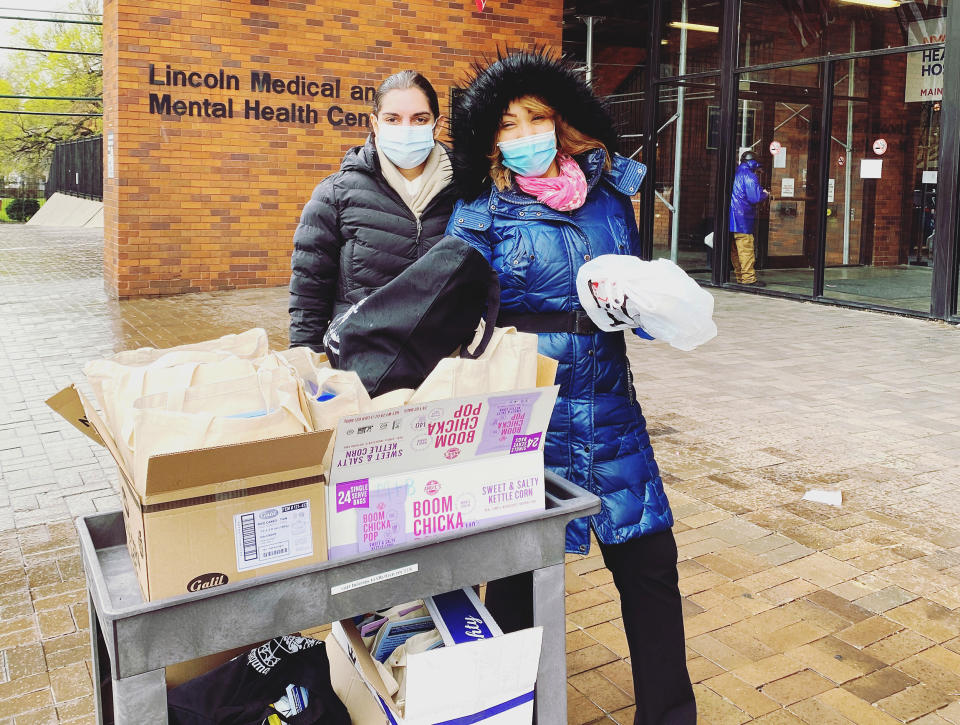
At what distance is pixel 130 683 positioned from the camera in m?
1.59

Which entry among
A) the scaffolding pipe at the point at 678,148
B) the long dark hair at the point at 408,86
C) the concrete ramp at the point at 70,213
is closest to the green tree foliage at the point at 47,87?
the concrete ramp at the point at 70,213

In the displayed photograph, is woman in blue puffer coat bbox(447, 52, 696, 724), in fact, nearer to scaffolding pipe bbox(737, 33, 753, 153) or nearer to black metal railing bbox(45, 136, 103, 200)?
scaffolding pipe bbox(737, 33, 753, 153)

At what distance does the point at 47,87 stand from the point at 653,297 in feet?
134

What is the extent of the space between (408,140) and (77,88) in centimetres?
3856

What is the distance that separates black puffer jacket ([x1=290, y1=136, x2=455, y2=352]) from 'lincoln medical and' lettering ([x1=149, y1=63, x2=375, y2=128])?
8.30m

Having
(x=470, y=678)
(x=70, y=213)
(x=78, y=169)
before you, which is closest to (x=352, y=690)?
(x=470, y=678)

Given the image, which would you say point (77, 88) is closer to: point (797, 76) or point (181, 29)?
point (181, 29)

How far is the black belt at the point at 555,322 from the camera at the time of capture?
8.30ft

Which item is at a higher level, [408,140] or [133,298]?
[408,140]

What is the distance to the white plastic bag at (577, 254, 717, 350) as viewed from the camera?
2.18 meters

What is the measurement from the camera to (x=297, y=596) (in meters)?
1.72

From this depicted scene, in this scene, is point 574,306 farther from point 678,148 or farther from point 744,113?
point 678,148

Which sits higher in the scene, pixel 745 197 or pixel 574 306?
pixel 745 197

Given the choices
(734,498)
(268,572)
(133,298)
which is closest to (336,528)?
(268,572)
